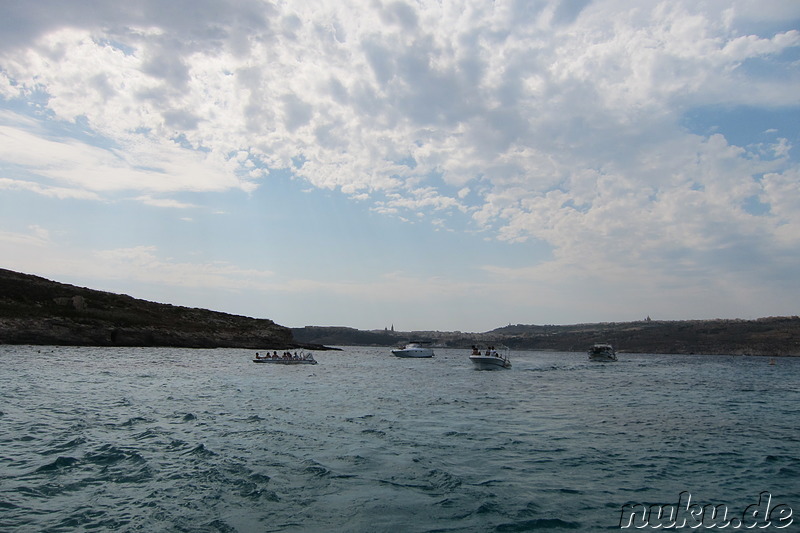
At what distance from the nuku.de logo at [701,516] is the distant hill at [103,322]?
103274 millimetres

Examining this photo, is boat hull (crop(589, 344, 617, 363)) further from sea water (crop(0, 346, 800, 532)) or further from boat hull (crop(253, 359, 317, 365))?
sea water (crop(0, 346, 800, 532))

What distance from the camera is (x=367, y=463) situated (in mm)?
16812

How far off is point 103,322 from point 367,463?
359 feet

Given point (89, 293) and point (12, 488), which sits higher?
point (89, 293)

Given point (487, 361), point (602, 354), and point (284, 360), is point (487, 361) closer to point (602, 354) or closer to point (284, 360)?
point (284, 360)

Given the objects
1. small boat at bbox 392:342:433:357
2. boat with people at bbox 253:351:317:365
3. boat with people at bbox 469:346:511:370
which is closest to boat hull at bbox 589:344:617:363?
small boat at bbox 392:342:433:357

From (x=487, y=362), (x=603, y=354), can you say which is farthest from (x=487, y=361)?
(x=603, y=354)

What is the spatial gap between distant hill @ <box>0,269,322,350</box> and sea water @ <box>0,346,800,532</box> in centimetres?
7345

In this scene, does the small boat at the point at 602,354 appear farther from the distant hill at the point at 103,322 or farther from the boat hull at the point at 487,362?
the distant hill at the point at 103,322

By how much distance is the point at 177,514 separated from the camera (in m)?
11.5

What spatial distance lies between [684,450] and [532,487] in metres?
9.67

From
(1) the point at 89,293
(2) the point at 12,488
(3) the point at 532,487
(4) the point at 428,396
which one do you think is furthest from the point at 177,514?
(1) the point at 89,293

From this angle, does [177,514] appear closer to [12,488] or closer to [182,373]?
[12,488]

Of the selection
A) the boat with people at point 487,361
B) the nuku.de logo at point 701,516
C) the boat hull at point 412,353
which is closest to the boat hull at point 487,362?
the boat with people at point 487,361
